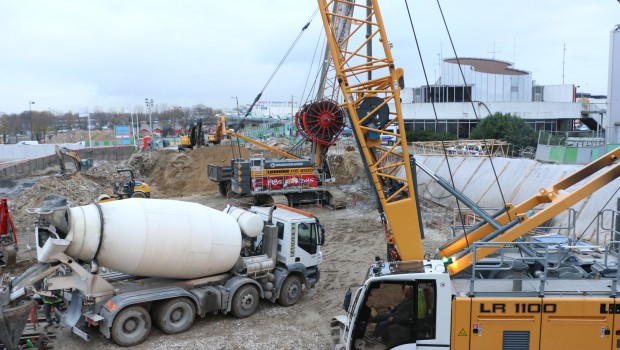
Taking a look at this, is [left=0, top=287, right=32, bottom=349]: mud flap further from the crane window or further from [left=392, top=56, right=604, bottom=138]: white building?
[left=392, top=56, right=604, bottom=138]: white building

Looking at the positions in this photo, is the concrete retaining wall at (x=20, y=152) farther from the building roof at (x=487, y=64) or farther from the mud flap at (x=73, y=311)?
the building roof at (x=487, y=64)

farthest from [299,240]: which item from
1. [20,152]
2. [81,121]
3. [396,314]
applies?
[81,121]

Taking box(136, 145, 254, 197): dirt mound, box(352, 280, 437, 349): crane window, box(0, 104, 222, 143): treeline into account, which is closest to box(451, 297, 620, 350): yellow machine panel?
box(352, 280, 437, 349): crane window

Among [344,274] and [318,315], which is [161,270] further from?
[344,274]

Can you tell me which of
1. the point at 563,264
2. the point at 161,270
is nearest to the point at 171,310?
the point at 161,270

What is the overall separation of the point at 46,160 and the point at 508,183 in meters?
38.9

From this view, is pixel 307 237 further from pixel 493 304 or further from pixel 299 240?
pixel 493 304

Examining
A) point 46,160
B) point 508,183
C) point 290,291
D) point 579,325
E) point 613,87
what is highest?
point 613,87

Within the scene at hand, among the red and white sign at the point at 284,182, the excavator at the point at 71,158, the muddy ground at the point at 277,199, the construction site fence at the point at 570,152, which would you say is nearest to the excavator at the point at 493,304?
the muddy ground at the point at 277,199

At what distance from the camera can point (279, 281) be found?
462 inches

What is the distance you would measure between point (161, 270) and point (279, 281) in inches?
113

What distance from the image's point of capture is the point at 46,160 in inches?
1747

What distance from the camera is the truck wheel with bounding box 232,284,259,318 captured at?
11.0 metres

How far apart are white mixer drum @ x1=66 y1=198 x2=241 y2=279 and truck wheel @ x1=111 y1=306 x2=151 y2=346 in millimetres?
756
